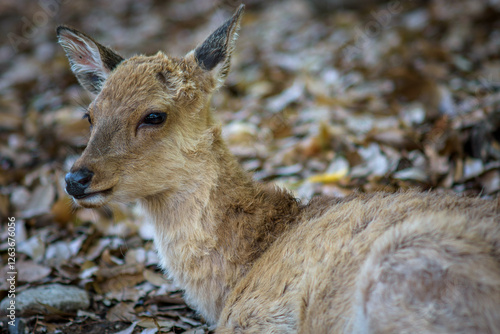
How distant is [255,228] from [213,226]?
367mm

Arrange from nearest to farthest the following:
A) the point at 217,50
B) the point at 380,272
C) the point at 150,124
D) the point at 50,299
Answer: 1. the point at 380,272
2. the point at 150,124
3. the point at 217,50
4. the point at 50,299

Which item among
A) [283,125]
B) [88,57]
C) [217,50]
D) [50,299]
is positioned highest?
[88,57]

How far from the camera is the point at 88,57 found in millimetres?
4711

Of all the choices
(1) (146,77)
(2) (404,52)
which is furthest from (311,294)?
(2) (404,52)

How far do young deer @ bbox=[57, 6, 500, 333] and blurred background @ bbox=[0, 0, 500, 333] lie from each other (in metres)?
0.67

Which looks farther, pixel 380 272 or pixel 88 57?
pixel 88 57

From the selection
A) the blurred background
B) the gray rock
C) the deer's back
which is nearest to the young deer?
the deer's back

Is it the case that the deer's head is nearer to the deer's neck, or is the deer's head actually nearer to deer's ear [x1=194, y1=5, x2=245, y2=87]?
deer's ear [x1=194, y1=5, x2=245, y2=87]

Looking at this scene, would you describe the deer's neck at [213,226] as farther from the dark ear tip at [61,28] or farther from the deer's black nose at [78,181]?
the dark ear tip at [61,28]

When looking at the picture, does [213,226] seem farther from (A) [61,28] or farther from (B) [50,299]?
(A) [61,28]

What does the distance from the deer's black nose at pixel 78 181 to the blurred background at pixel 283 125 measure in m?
1.31

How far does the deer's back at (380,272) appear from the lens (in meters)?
2.72

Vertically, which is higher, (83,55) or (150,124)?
(83,55)

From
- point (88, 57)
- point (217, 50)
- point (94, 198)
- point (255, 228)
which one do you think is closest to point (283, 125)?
point (217, 50)
